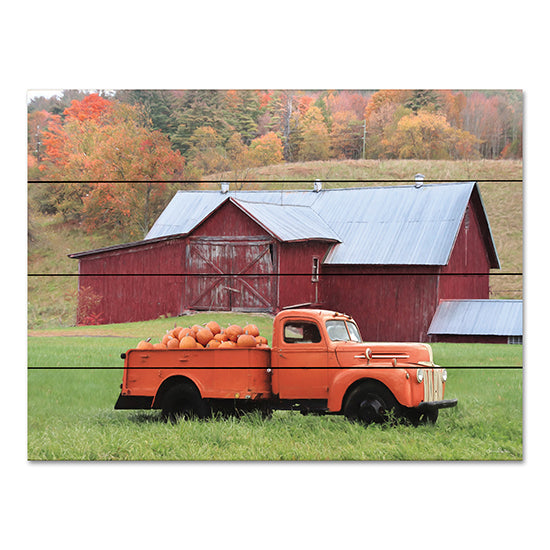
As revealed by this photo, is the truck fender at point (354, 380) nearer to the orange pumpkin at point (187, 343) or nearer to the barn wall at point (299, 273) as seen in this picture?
the barn wall at point (299, 273)

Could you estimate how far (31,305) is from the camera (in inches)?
320

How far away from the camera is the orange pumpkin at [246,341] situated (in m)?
7.96

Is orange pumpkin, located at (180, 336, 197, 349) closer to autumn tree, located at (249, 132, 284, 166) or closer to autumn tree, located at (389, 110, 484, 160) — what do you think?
autumn tree, located at (249, 132, 284, 166)

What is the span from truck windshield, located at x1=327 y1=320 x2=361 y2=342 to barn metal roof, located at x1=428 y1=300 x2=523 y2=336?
756 mm

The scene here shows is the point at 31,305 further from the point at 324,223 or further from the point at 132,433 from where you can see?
the point at 324,223

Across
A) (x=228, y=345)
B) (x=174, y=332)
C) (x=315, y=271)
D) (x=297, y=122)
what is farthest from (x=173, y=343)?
(x=297, y=122)

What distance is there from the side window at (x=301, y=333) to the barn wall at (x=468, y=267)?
1283mm

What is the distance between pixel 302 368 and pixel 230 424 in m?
0.85

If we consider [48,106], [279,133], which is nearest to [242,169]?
[279,133]

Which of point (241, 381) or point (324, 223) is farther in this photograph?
point (324, 223)

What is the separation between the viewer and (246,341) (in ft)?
26.1

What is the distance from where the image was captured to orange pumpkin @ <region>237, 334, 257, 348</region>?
7957 mm

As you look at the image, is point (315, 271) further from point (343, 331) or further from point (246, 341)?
point (246, 341)

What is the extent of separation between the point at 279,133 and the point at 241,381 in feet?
8.03
